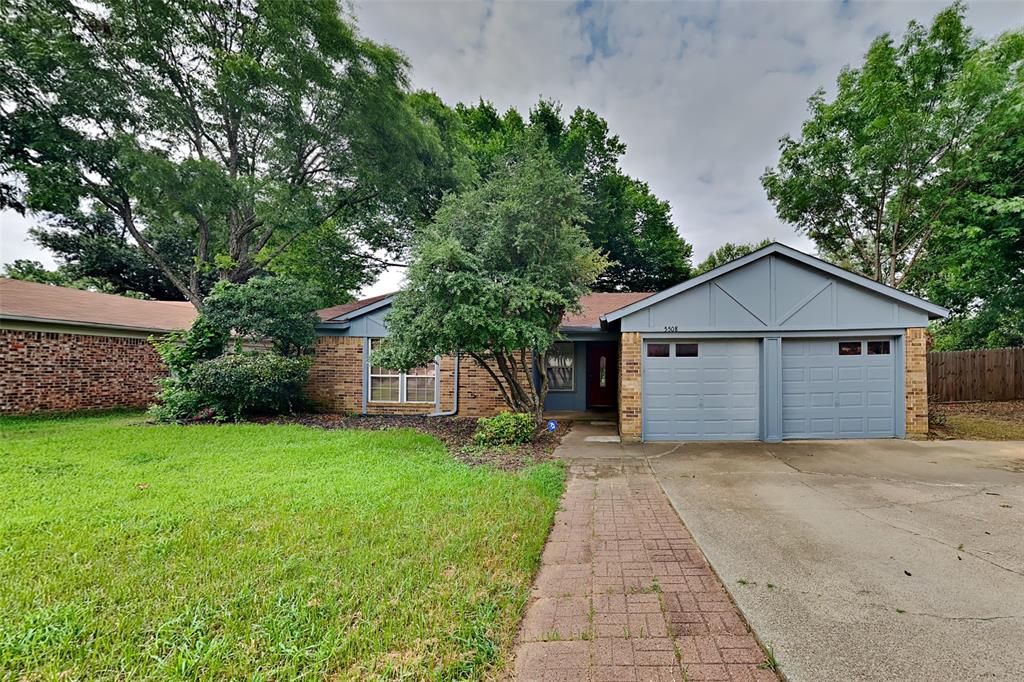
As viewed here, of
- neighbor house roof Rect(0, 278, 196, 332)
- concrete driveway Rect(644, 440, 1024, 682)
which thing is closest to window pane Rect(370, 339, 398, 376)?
neighbor house roof Rect(0, 278, 196, 332)

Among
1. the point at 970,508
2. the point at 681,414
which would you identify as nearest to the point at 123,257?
the point at 681,414

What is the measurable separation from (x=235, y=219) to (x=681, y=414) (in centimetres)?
1434

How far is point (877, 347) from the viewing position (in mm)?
7703

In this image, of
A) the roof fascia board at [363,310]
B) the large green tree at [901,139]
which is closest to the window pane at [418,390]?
the roof fascia board at [363,310]

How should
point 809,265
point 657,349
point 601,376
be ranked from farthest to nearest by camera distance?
point 601,376, point 657,349, point 809,265

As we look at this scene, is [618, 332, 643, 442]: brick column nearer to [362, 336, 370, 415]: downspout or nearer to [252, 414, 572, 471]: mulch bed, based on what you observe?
[252, 414, 572, 471]: mulch bed

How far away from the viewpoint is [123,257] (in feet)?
69.5

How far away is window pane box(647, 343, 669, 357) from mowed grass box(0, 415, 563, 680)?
3706mm

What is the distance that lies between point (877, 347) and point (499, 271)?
765 centimetres

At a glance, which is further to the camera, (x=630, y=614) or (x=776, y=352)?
(x=776, y=352)

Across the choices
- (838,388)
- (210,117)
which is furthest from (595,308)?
(210,117)

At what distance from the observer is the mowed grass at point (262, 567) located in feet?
6.77

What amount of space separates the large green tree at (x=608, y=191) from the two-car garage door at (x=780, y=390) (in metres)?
11.0

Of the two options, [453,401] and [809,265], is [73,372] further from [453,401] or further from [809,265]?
[809,265]
